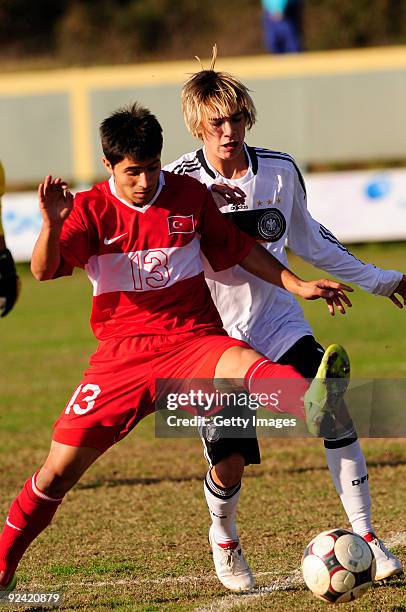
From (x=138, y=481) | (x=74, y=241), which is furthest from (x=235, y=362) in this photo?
(x=138, y=481)

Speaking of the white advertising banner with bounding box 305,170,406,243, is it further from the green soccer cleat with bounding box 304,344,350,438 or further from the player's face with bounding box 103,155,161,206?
the green soccer cleat with bounding box 304,344,350,438

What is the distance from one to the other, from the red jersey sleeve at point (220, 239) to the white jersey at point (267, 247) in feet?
1.00

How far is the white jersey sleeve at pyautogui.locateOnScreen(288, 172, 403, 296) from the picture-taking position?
5.62 metres

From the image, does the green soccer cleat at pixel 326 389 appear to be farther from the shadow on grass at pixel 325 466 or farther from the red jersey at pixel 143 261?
the shadow on grass at pixel 325 466

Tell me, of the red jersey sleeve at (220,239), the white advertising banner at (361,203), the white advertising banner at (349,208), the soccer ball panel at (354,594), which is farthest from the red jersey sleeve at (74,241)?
the white advertising banner at (361,203)

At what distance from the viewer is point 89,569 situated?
5.54 m

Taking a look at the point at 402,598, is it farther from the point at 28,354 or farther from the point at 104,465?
the point at 28,354

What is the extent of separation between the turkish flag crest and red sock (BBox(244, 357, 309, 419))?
695 millimetres

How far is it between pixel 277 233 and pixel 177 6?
31.1 metres

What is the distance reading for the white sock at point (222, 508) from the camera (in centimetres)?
534

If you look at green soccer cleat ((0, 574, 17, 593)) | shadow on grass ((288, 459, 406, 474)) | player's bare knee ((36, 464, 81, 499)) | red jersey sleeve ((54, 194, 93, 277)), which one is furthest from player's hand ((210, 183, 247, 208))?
shadow on grass ((288, 459, 406, 474))

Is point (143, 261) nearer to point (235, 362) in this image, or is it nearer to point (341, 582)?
point (235, 362)

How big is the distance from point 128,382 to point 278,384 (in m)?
0.64

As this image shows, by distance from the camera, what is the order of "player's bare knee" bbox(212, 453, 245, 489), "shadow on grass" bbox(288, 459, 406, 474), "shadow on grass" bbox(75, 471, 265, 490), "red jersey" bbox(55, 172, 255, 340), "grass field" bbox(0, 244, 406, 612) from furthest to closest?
"shadow on grass" bbox(288, 459, 406, 474)
"shadow on grass" bbox(75, 471, 265, 490)
"player's bare knee" bbox(212, 453, 245, 489)
"grass field" bbox(0, 244, 406, 612)
"red jersey" bbox(55, 172, 255, 340)
